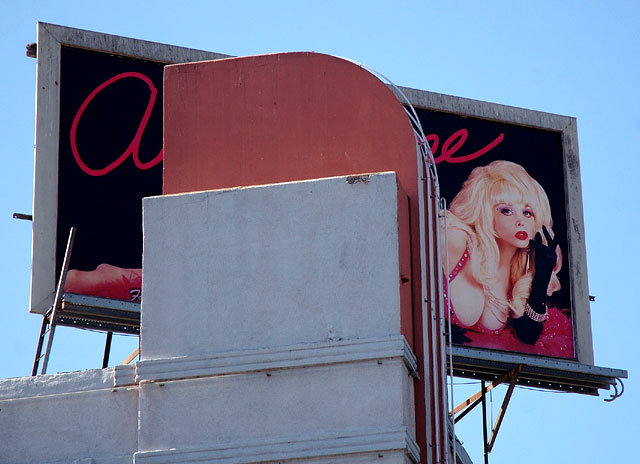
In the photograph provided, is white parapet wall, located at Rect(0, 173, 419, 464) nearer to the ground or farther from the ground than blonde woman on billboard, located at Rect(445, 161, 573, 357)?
Result: nearer to the ground

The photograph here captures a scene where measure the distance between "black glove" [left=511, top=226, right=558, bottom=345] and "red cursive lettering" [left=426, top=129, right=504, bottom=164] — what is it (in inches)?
63.0

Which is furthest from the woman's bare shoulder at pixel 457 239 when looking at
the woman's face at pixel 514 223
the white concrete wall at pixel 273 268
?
the white concrete wall at pixel 273 268

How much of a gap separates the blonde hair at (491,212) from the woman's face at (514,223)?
69 millimetres

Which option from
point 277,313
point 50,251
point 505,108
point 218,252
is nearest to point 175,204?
point 218,252

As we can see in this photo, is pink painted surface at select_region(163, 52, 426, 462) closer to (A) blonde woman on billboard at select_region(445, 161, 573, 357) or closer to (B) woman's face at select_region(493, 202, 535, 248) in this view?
(A) blonde woman on billboard at select_region(445, 161, 573, 357)

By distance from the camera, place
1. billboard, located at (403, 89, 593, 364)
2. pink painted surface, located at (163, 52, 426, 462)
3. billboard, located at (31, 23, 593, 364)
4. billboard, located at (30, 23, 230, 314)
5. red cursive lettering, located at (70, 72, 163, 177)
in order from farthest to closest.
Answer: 1. billboard, located at (403, 89, 593, 364)
2. red cursive lettering, located at (70, 72, 163, 177)
3. billboard, located at (31, 23, 593, 364)
4. billboard, located at (30, 23, 230, 314)
5. pink painted surface, located at (163, 52, 426, 462)

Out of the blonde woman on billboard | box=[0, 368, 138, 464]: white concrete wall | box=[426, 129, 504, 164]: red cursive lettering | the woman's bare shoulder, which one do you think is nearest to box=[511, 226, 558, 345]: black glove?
the blonde woman on billboard

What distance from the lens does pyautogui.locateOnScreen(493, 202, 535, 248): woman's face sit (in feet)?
77.5

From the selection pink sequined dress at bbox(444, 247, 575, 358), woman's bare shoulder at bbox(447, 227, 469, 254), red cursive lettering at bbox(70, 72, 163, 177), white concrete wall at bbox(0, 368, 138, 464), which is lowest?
white concrete wall at bbox(0, 368, 138, 464)

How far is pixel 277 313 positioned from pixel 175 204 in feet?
4.40

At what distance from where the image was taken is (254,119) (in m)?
12.7

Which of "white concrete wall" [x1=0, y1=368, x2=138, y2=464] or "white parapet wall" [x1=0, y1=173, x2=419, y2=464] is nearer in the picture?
"white parapet wall" [x1=0, y1=173, x2=419, y2=464]

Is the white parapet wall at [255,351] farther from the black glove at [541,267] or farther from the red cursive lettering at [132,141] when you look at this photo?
the black glove at [541,267]

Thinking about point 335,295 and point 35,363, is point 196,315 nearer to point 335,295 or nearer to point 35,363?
point 335,295
